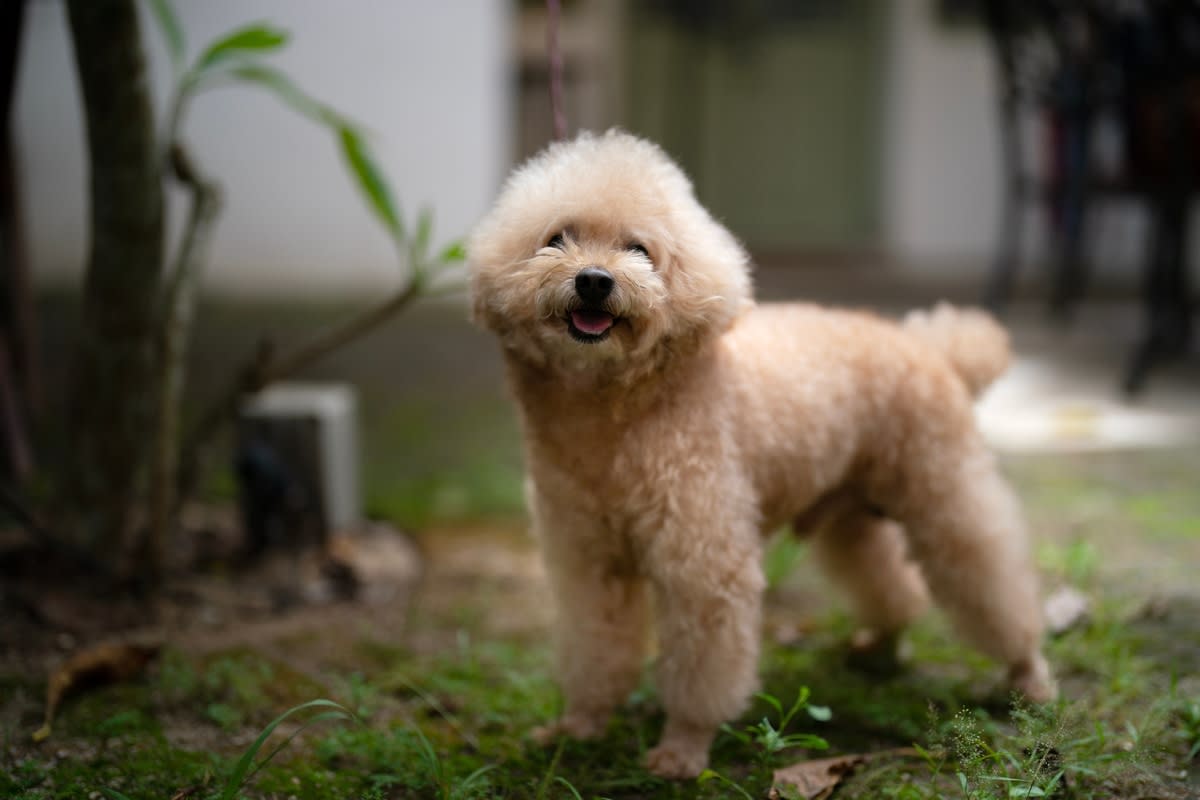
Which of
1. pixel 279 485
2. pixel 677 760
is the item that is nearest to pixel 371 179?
pixel 279 485

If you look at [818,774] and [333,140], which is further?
[333,140]

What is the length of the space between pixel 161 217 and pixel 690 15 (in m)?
6.51

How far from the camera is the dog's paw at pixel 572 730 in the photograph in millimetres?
1714

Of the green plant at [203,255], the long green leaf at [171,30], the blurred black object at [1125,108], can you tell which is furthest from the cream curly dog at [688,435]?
the blurred black object at [1125,108]

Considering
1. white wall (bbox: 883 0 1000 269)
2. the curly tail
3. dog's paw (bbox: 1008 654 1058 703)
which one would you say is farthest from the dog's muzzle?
white wall (bbox: 883 0 1000 269)

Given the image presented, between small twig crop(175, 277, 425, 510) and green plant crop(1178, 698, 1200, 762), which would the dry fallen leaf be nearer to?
green plant crop(1178, 698, 1200, 762)

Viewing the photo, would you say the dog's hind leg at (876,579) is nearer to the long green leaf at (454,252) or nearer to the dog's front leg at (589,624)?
the dog's front leg at (589,624)

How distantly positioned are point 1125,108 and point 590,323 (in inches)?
125

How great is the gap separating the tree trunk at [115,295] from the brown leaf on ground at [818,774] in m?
1.46

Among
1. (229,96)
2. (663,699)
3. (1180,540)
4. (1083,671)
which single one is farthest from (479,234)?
(229,96)

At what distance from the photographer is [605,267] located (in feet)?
4.67

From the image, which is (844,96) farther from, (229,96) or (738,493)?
(738,493)

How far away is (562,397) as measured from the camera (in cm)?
156

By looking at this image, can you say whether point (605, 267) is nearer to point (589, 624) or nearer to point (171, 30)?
point (589, 624)
